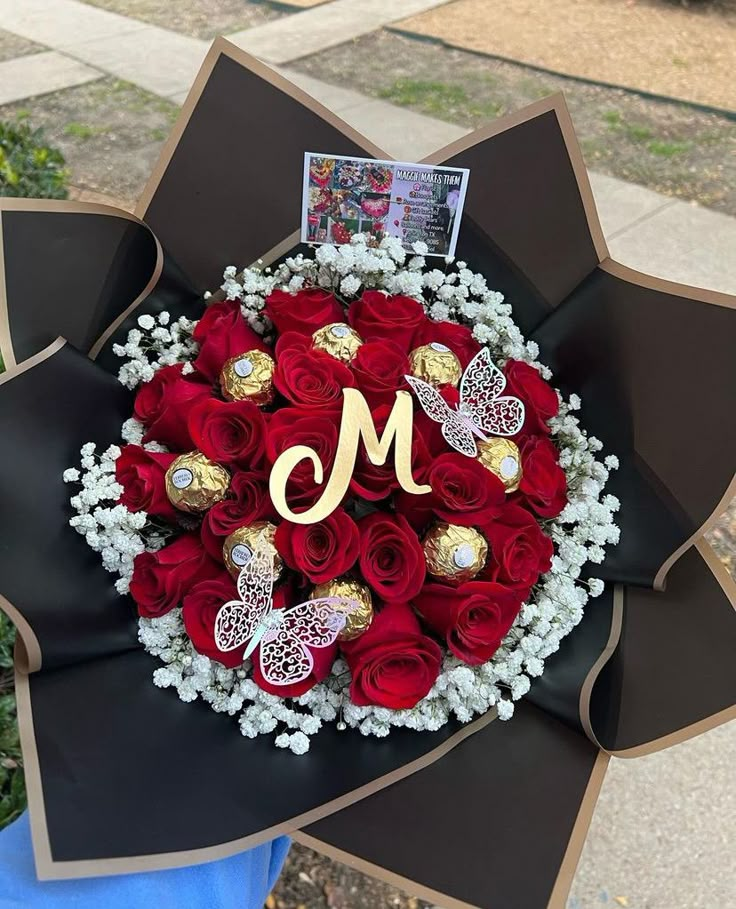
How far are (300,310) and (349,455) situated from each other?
0.31 metres

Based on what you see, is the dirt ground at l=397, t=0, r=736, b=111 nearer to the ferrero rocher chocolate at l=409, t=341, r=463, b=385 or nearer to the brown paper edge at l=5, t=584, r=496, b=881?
the ferrero rocher chocolate at l=409, t=341, r=463, b=385

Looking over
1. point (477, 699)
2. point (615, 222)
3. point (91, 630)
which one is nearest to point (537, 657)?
point (477, 699)

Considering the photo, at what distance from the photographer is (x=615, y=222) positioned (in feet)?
14.5

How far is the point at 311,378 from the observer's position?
3.44 feet

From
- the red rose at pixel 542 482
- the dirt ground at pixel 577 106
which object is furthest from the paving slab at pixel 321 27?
the red rose at pixel 542 482

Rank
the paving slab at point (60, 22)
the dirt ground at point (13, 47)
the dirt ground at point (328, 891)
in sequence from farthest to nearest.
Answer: the paving slab at point (60, 22)
the dirt ground at point (13, 47)
the dirt ground at point (328, 891)

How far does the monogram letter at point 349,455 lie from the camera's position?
36.8 inches

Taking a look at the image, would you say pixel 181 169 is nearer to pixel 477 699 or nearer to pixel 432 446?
pixel 432 446

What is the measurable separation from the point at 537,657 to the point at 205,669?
0.43 meters

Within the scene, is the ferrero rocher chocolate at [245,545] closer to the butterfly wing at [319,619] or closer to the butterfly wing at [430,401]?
the butterfly wing at [319,619]

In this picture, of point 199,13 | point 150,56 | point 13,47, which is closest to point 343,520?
point 150,56

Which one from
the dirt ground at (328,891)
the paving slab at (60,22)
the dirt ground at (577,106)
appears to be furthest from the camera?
the paving slab at (60,22)

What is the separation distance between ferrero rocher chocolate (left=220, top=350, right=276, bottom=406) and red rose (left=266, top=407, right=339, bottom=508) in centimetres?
9

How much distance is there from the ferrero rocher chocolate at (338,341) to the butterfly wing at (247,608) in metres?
0.32
